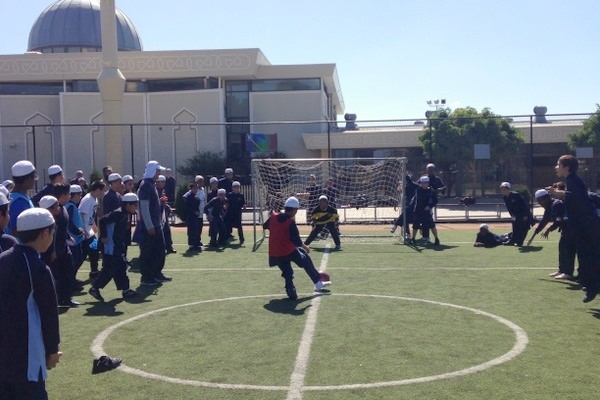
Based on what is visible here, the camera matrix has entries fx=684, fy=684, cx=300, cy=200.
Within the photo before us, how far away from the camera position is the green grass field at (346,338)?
6.24 meters

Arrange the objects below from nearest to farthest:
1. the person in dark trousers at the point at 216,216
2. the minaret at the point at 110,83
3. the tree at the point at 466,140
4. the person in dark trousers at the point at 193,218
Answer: the person in dark trousers at the point at 193,218 < the person in dark trousers at the point at 216,216 < the minaret at the point at 110,83 < the tree at the point at 466,140

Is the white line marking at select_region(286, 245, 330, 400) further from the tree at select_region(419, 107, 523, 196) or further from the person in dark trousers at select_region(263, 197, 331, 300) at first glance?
the tree at select_region(419, 107, 523, 196)

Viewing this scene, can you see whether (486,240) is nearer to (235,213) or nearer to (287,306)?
(235,213)

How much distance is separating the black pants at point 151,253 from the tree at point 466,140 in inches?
985

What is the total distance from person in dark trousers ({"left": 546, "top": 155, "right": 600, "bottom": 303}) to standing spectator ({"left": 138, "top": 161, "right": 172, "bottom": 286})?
6.47 metres

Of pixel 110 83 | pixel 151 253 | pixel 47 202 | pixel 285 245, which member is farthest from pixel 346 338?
pixel 110 83

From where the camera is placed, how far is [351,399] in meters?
5.89

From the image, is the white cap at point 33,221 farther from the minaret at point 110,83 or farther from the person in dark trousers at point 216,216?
the minaret at point 110,83

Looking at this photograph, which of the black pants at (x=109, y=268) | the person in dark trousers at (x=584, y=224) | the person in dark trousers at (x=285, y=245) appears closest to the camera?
the person in dark trousers at (x=584, y=224)

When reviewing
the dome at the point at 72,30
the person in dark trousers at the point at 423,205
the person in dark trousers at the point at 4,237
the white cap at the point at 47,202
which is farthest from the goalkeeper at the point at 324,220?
the dome at the point at 72,30

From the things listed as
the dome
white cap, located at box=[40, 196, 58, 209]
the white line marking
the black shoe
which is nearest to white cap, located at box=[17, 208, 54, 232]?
the white line marking

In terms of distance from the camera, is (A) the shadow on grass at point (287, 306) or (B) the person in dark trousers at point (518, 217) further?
(B) the person in dark trousers at point (518, 217)

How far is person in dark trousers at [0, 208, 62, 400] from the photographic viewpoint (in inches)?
171

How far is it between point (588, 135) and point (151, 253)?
94.2 ft
